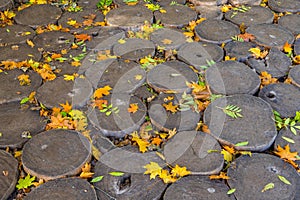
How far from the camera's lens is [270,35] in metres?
4.04

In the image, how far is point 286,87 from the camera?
3340 millimetres

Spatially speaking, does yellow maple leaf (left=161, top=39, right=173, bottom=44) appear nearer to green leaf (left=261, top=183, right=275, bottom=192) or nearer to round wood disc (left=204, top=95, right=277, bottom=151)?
round wood disc (left=204, top=95, right=277, bottom=151)

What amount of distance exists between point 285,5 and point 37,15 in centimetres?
335

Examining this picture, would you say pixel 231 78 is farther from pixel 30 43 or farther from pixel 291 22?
pixel 30 43

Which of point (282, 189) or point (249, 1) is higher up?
point (249, 1)

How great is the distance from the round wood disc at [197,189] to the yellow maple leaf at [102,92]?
1216 millimetres

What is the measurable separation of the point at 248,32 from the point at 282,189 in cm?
221

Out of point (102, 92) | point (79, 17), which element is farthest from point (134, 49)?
point (79, 17)

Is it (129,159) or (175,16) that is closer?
(129,159)

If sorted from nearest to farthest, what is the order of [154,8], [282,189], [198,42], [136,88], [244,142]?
[282,189], [244,142], [136,88], [198,42], [154,8]

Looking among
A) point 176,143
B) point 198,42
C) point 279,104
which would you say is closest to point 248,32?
point 198,42

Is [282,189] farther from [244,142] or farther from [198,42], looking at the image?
[198,42]

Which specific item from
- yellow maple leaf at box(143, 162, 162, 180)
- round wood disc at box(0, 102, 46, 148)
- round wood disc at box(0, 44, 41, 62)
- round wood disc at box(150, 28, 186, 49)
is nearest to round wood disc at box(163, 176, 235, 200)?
yellow maple leaf at box(143, 162, 162, 180)

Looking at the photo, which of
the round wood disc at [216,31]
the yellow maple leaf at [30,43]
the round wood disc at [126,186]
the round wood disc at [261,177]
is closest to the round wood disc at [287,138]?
the round wood disc at [261,177]
